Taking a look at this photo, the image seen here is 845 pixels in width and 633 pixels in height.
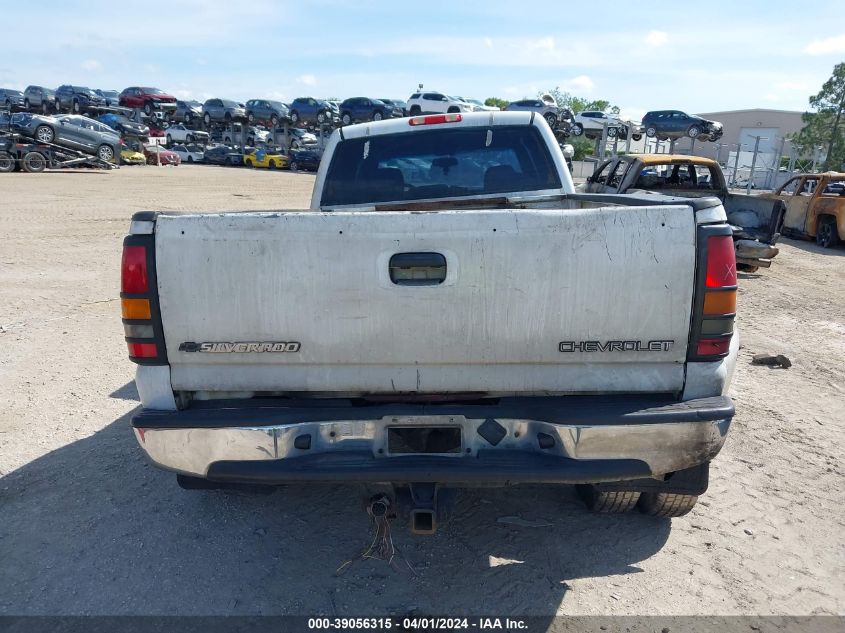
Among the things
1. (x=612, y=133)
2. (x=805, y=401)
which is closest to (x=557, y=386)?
(x=805, y=401)

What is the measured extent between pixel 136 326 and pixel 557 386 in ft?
5.45

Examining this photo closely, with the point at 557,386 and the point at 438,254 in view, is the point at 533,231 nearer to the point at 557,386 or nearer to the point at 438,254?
the point at 438,254

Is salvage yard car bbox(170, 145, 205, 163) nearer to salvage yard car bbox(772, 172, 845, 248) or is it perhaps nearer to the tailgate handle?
salvage yard car bbox(772, 172, 845, 248)

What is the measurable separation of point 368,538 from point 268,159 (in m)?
44.2

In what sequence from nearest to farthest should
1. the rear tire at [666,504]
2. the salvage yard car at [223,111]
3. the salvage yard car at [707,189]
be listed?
the rear tire at [666,504] → the salvage yard car at [707,189] → the salvage yard car at [223,111]

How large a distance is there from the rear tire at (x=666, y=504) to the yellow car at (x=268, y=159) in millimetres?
44081

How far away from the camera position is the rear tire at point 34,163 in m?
27.0

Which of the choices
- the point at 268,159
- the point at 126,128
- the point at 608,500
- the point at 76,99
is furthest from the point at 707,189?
the point at 76,99

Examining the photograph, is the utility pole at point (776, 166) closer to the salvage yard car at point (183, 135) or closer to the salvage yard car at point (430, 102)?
the salvage yard car at point (430, 102)

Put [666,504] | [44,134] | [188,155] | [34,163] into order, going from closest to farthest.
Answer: [666,504]
[34,163]
[44,134]
[188,155]

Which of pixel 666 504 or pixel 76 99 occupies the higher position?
pixel 76 99

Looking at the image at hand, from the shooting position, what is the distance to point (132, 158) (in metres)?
38.7

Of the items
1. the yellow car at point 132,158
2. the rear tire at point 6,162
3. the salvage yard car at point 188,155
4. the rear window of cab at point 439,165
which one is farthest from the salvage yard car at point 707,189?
the salvage yard car at point 188,155

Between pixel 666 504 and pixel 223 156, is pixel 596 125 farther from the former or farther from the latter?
pixel 666 504
